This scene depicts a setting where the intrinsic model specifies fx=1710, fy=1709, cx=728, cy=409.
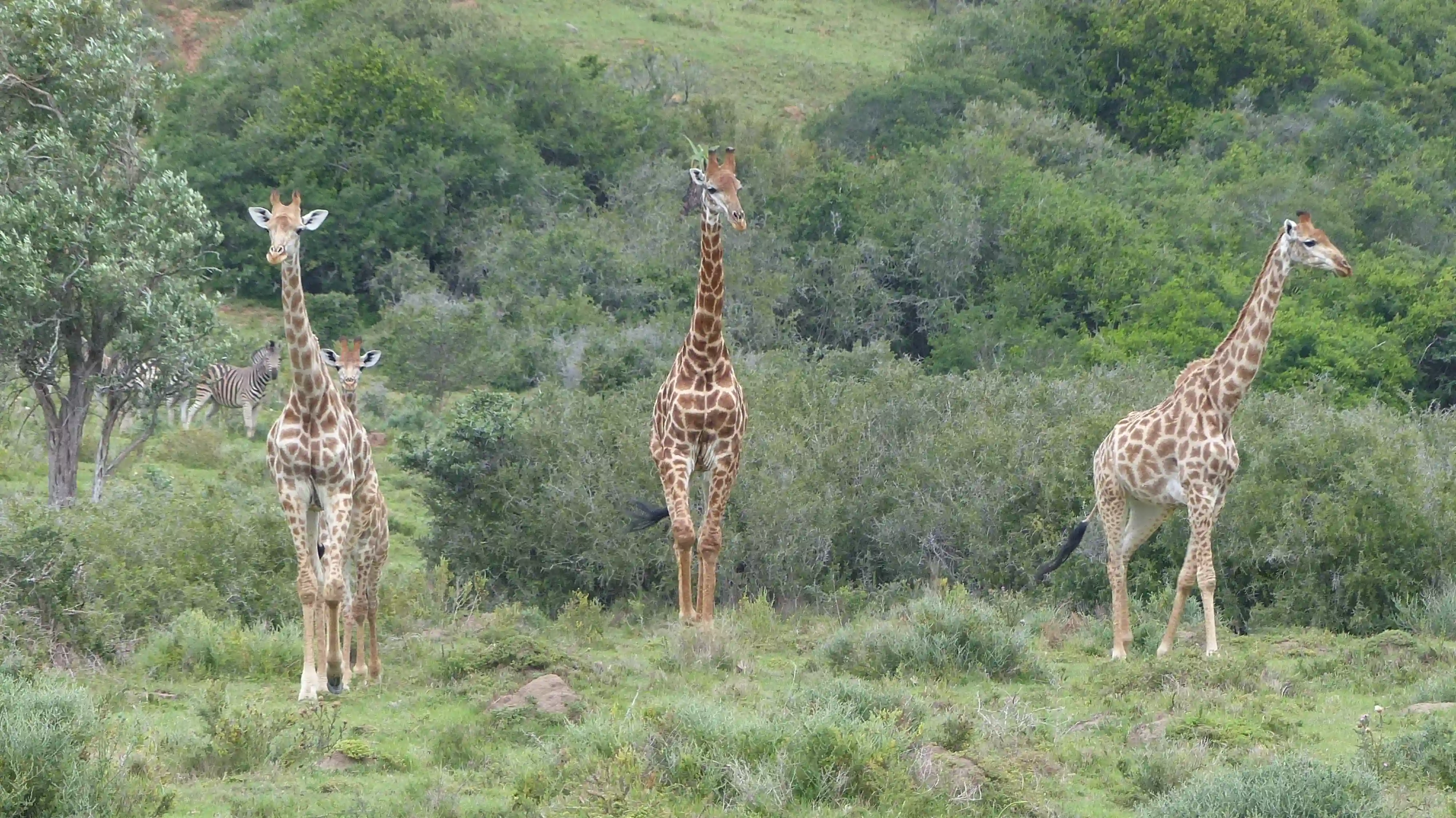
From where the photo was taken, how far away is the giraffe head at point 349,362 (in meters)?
11.7

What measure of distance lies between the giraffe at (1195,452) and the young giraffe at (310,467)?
5.44 metres

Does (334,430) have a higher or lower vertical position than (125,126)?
lower

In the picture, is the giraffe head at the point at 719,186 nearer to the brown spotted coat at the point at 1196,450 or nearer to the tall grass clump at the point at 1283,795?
the brown spotted coat at the point at 1196,450

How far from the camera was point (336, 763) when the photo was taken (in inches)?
346

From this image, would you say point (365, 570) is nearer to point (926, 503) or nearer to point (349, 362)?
point (349, 362)

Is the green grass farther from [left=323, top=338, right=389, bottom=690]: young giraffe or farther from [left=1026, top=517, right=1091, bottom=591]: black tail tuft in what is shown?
[left=323, top=338, right=389, bottom=690]: young giraffe

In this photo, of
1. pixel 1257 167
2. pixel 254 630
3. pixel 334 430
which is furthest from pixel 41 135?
pixel 1257 167

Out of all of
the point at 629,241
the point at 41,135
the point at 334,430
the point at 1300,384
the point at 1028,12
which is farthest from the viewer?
the point at 1028,12

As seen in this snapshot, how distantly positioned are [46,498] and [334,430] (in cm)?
903

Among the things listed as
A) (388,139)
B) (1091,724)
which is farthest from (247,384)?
(1091,724)

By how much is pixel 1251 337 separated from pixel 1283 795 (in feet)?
18.0

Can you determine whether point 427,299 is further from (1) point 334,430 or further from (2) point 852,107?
(1) point 334,430

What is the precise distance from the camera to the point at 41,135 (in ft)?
58.9

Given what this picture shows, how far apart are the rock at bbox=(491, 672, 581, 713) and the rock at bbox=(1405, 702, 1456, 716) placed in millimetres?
4813
